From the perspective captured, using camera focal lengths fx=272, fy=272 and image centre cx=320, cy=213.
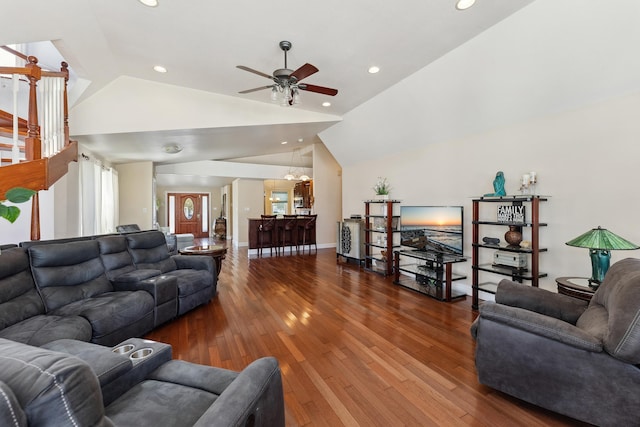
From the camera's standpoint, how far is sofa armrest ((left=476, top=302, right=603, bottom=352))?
156cm

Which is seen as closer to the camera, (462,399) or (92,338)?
(462,399)

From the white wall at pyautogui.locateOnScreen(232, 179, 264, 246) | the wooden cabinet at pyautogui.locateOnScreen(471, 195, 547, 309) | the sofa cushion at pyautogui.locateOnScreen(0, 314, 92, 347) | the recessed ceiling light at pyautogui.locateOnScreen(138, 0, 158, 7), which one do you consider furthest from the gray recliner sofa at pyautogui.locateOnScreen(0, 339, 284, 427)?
the white wall at pyautogui.locateOnScreen(232, 179, 264, 246)

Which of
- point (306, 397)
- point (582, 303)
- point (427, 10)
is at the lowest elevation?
point (306, 397)

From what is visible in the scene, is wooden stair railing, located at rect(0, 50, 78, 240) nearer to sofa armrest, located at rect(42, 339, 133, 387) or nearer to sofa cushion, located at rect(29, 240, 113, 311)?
sofa cushion, located at rect(29, 240, 113, 311)

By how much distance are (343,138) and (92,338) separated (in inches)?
210

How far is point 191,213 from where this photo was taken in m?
12.9

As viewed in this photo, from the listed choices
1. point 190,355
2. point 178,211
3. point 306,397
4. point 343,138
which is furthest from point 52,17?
point 178,211

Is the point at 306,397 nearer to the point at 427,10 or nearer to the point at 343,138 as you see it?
the point at 427,10

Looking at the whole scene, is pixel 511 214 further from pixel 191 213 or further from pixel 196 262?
pixel 191 213

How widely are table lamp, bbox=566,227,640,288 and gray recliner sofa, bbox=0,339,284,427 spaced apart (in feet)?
8.82

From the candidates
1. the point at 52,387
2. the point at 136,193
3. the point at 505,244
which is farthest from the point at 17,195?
the point at 136,193

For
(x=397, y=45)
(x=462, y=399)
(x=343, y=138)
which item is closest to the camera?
(x=462, y=399)

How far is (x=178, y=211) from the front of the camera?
12.6 meters

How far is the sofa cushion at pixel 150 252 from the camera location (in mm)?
3506
